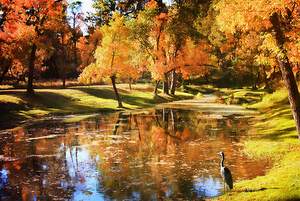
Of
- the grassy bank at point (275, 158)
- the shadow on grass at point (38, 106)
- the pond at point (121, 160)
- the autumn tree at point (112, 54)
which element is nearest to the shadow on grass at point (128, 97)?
the autumn tree at point (112, 54)

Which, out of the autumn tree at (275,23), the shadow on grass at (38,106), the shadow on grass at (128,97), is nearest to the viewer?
the autumn tree at (275,23)

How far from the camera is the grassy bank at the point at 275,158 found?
18094 millimetres

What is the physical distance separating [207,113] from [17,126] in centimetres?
2322

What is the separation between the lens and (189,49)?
86.9 metres

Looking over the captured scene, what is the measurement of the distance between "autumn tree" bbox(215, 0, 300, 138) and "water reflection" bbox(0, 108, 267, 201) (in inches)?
192

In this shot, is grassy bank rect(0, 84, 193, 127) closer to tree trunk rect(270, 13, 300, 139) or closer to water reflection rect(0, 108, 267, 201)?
water reflection rect(0, 108, 267, 201)

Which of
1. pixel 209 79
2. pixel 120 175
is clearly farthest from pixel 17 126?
pixel 209 79

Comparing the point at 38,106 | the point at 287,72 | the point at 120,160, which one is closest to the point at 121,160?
the point at 120,160

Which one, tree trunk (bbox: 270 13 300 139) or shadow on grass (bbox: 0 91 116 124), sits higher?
tree trunk (bbox: 270 13 300 139)

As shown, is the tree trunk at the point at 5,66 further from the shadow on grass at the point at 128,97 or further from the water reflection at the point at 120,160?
the shadow on grass at the point at 128,97

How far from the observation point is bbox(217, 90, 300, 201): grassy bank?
59.4ft

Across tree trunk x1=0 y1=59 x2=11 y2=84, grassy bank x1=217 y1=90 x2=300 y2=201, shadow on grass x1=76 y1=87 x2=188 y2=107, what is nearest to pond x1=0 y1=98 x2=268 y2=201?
grassy bank x1=217 y1=90 x2=300 y2=201

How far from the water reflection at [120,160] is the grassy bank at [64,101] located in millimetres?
8246

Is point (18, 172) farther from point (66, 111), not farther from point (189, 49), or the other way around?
point (189, 49)
